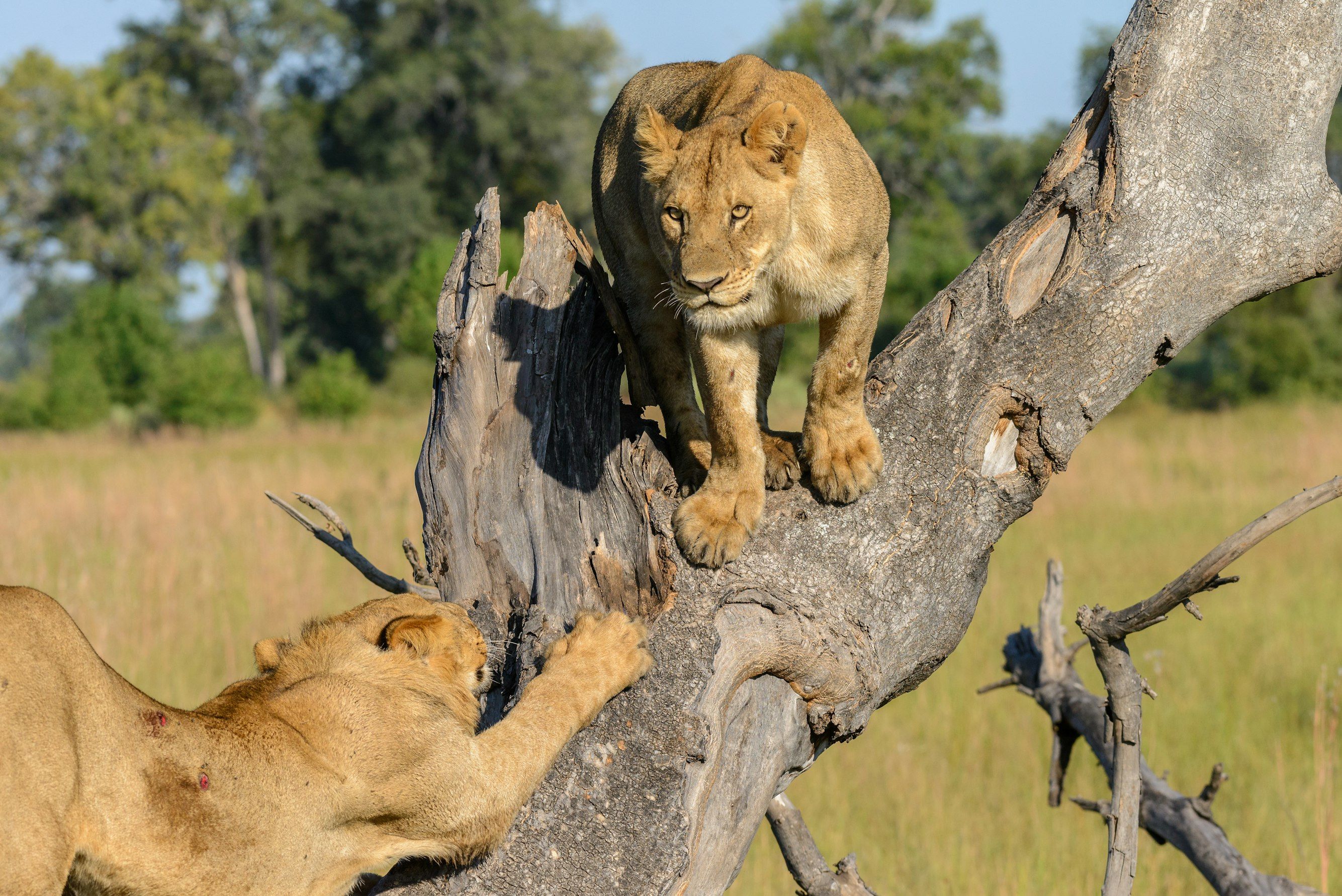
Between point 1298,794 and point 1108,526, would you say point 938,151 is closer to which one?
point 1108,526

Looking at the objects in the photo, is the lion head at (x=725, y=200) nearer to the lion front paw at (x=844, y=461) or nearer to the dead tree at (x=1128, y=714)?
the lion front paw at (x=844, y=461)

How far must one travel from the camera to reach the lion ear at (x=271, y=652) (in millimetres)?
2605

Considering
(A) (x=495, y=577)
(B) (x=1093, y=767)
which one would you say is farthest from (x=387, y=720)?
(B) (x=1093, y=767)

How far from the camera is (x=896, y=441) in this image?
273 cm

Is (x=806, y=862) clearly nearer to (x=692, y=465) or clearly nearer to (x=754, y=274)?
(x=692, y=465)

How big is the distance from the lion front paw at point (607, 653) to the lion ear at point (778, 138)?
49.3 inches

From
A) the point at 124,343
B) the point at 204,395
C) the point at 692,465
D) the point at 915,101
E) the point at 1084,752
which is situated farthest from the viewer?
the point at 915,101

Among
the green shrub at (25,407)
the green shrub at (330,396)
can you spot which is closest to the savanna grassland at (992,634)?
the green shrub at (330,396)

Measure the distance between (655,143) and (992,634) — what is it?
5261 millimetres

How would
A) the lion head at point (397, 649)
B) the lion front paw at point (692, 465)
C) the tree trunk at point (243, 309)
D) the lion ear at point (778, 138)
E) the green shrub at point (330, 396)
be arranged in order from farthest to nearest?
the tree trunk at point (243, 309)
the green shrub at point (330, 396)
the lion front paw at point (692, 465)
the lion ear at point (778, 138)
the lion head at point (397, 649)

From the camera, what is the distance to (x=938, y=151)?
118ft

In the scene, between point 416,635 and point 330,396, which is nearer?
point 416,635

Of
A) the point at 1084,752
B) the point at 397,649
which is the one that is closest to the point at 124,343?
the point at 1084,752

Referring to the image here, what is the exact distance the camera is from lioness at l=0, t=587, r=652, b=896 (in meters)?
1.76
